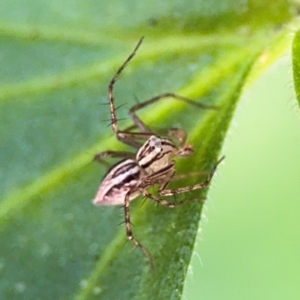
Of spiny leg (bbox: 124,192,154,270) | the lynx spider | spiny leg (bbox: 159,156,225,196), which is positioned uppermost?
the lynx spider

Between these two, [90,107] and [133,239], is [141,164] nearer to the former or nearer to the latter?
[90,107]

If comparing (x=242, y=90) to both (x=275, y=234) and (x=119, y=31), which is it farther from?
(x=275, y=234)

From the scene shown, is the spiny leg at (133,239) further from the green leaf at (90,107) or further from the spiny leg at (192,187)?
the spiny leg at (192,187)

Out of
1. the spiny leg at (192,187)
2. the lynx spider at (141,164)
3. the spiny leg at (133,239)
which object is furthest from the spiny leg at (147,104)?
the spiny leg at (133,239)

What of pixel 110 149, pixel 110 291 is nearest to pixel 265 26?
pixel 110 149

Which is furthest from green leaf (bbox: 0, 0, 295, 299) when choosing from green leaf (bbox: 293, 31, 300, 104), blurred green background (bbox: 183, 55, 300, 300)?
blurred green background (bbox: 183, 55, 300, 300)

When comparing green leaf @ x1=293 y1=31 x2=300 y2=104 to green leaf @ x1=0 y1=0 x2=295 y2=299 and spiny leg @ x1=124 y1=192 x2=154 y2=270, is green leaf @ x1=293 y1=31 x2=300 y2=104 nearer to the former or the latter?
green leaf @ x1=0 y1=0 x2=295 y2=299
